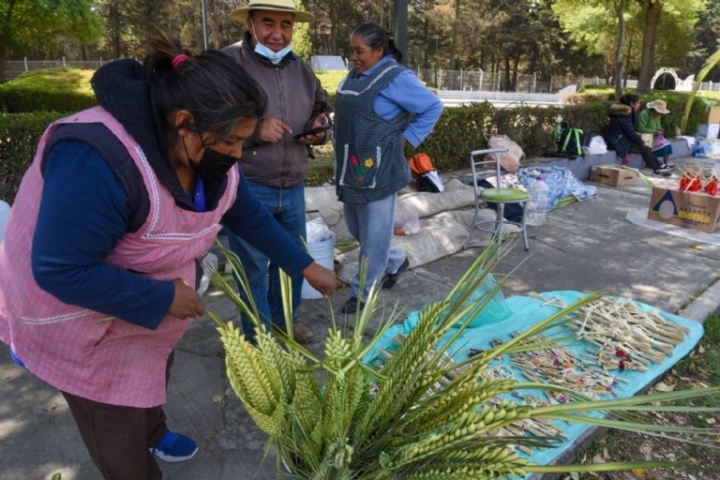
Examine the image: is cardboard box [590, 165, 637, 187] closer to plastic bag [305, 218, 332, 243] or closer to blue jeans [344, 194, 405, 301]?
blue jeans [344, 194, 405, 301]

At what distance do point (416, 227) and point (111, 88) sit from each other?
390cm

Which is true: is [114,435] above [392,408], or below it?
below

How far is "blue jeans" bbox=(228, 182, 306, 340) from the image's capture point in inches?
107

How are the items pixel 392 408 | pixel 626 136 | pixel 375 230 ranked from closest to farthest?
pixel 392 408, pixel 375 230, pixel 626 136

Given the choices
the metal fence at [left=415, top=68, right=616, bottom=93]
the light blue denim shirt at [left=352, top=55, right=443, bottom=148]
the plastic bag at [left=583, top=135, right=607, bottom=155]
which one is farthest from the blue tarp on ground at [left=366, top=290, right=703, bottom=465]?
the metal fence at [left=415, top=68, right=616, bottom=93]

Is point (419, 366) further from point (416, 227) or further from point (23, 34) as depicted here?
point (23, 34)

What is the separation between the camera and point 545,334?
3.07 m

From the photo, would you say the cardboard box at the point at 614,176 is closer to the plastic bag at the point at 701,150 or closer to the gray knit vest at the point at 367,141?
the plastic bag at the point at 701,150

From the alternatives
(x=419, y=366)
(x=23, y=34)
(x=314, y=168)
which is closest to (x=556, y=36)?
(x=23, y=34)

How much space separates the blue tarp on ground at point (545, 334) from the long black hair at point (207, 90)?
1.56 metres

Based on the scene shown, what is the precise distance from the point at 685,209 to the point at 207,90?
19.1 ft

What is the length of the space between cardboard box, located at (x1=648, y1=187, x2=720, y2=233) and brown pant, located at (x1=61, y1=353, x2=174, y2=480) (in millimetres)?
5770

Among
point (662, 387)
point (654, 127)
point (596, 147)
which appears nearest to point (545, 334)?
point (662, 387)

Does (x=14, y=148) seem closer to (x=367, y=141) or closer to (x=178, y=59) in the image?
(x=367, y=141)
